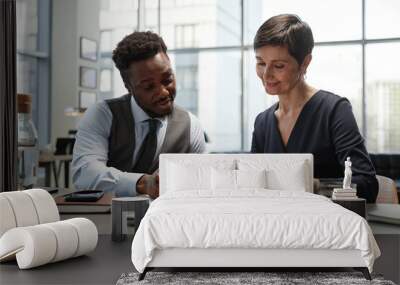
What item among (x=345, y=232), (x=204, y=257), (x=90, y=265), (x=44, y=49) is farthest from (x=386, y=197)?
(x=44, y=49)

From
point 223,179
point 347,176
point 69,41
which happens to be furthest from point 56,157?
point 347,176

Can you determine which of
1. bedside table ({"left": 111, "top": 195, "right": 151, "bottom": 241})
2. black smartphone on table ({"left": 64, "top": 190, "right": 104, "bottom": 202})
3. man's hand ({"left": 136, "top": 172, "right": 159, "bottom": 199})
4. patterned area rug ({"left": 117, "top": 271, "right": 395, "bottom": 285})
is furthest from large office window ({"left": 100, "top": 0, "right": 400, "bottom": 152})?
patterned area rug ({"left": 117, "top": 271, "right": 395, "bottom": 285})

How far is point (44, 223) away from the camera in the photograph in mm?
5117

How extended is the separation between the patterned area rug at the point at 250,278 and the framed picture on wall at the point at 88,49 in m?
3.15

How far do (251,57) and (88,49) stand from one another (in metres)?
1.88

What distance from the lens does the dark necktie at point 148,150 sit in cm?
671

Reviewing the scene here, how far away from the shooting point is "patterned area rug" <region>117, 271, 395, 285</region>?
13.8 ft

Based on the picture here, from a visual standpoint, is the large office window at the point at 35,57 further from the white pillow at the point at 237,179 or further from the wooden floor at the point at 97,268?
the white pillow at the point at 237,179

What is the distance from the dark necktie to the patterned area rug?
228 cm

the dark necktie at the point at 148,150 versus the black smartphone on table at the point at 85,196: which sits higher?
the dark necktie at the point at 148,150

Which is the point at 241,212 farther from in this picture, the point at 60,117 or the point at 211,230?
the point at 60,117

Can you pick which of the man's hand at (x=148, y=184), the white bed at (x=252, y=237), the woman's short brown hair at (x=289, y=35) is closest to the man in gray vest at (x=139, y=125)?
the man's hand at (x=148, y=184)

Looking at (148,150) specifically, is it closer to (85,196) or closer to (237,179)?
(85,196)

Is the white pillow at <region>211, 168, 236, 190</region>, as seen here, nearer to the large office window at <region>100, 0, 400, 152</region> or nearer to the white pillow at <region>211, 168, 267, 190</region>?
the white pillow at <region>211, 168, 267, 190</region>
